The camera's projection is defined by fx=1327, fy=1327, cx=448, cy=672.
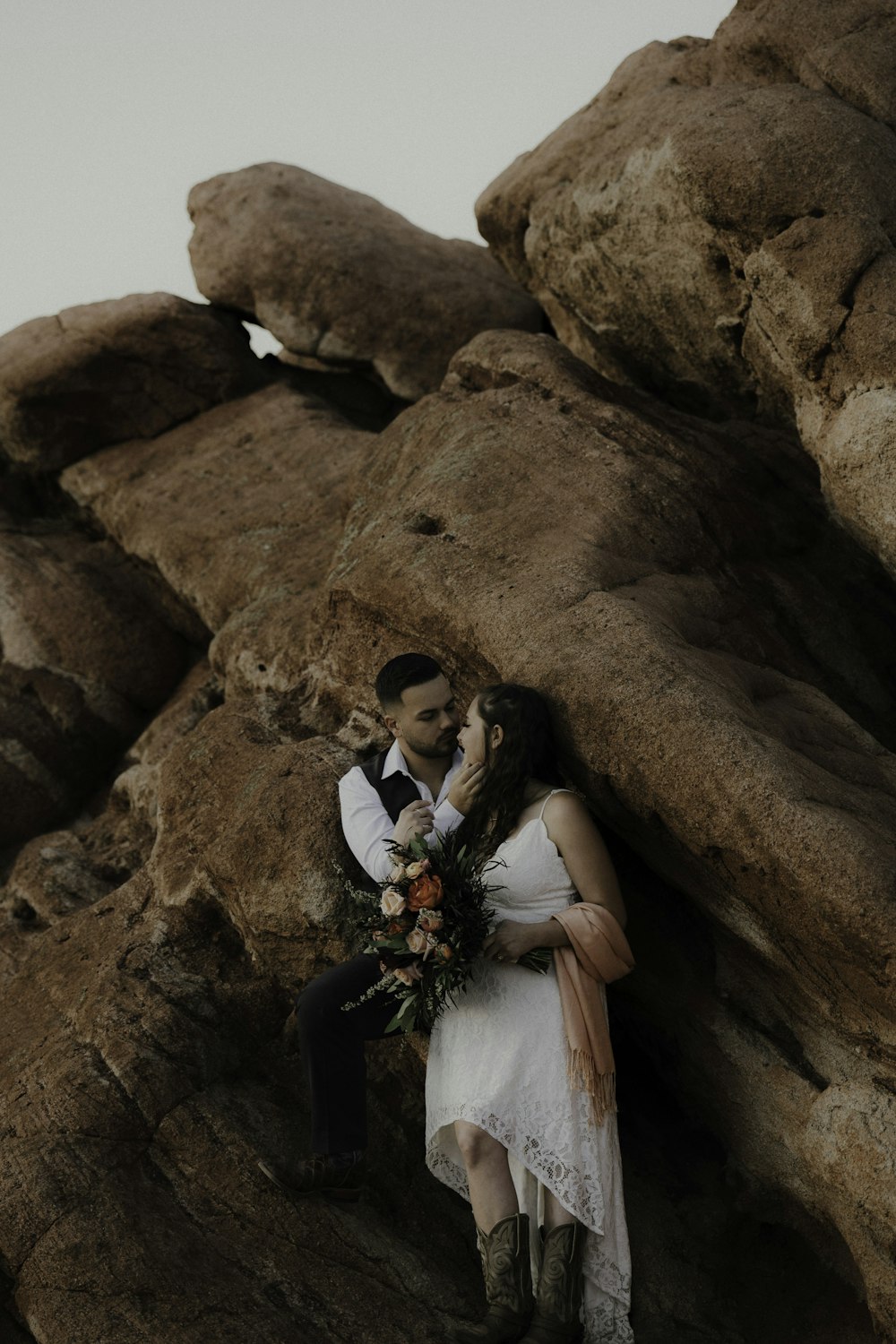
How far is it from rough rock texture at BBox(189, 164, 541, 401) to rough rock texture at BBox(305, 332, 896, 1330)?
315cm

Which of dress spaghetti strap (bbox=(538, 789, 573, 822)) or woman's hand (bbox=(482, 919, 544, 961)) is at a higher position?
dress spaghetti strap (bbox=(538, 789, 573, 822))

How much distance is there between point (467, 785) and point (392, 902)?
84 cm

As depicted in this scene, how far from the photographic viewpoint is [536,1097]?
5387 mm

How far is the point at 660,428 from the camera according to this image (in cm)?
834

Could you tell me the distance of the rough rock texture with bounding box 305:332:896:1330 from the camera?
5402 millimetres

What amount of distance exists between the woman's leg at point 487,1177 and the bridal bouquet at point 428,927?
0.52 m

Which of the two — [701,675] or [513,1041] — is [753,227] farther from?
[513,1041]

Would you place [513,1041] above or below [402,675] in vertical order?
below

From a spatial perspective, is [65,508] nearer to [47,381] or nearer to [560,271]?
[47,381]

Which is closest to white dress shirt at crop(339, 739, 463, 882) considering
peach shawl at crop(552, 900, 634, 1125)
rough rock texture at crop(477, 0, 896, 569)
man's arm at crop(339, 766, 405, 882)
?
man's arm at crop(339, 766, 405, 882)

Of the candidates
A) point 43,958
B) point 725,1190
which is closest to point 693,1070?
point 725,1190

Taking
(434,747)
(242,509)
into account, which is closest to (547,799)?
(434,747)

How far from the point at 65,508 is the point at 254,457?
84.0 inches

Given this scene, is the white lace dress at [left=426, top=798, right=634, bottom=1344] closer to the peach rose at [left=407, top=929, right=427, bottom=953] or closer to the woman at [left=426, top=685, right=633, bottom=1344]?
the woman at [left=426, top=685, right=633, bottom=1344]
